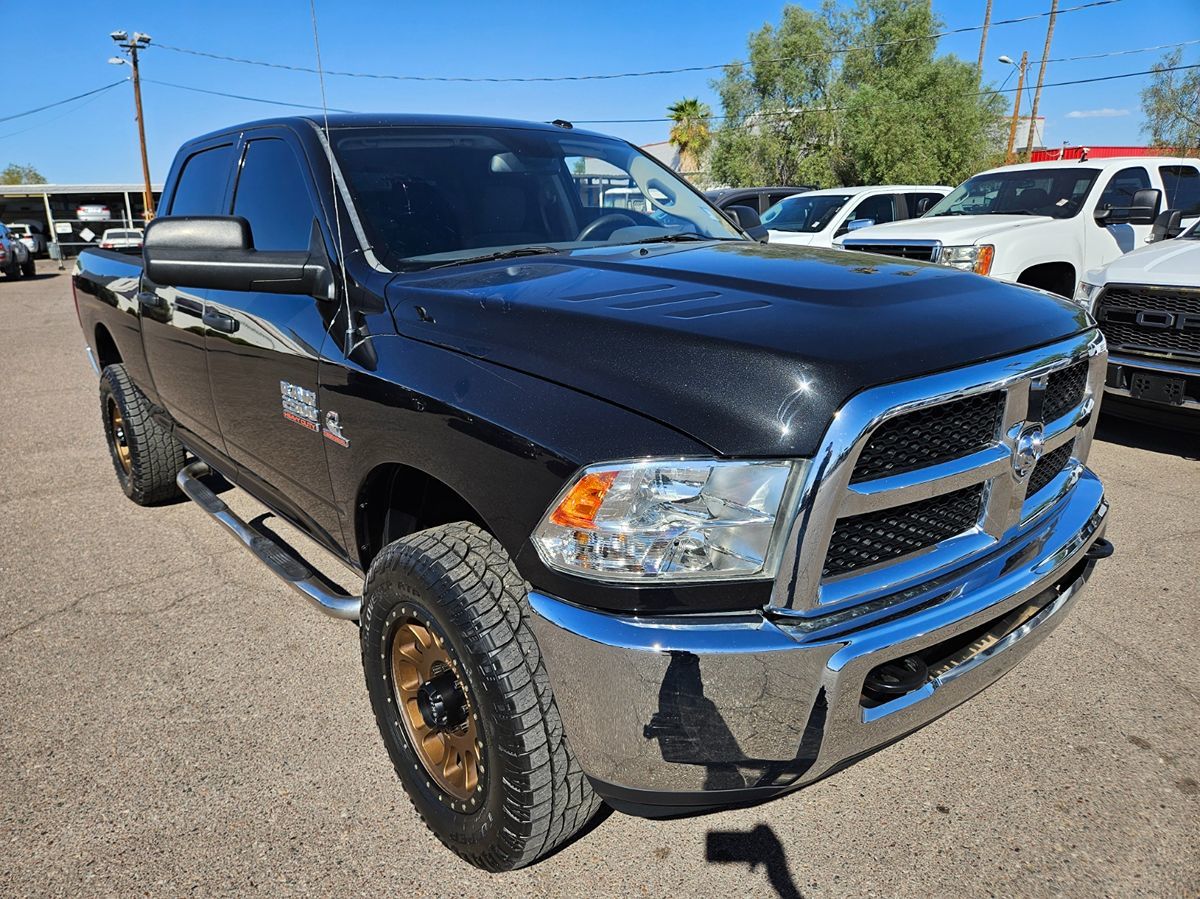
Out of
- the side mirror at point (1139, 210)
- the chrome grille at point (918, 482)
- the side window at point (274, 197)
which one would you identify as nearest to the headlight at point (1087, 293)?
the side mirror at point (1139, 210)

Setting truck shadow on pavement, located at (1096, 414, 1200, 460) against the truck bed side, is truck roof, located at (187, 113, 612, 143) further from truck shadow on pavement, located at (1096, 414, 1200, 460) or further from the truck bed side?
A: truck shadow on pavement, located at (1096, 414, 1200, 460)

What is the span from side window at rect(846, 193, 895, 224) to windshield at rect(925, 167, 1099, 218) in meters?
2.53

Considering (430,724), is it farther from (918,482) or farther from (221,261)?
(221,261)

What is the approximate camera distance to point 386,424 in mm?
2182

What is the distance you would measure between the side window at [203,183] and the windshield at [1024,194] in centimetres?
694

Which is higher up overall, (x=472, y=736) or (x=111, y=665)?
(x=472, y=736)

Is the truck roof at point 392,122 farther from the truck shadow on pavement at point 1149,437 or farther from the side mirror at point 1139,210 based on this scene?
the side mirror at point 1139,210

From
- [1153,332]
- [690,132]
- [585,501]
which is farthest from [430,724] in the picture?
[690,132]

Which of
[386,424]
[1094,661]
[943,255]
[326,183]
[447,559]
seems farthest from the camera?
[943,255]

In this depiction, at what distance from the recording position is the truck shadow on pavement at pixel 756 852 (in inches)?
82.4

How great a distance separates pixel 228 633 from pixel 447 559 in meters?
1.82

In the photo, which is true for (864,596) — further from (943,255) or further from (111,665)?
(943,255)

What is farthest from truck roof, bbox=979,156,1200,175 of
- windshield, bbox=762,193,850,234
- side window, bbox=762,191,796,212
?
side window, bbox=762,191,796,212

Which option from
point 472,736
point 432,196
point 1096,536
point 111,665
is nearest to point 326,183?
point 432,196
